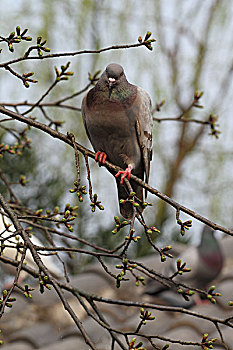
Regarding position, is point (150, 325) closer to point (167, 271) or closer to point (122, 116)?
point (167, 271)

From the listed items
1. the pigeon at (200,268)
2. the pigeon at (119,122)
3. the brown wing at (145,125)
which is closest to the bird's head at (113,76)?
the pigeon at (119,122)

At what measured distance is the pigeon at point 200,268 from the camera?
338cm

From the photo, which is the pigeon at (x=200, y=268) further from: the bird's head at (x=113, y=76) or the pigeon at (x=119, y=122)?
the bird's head at (x=113, y=76)

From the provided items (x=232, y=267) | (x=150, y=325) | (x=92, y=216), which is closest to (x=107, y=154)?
(x=150, y=325)

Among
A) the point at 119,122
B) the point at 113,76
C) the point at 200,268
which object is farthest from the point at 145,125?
the point at 200,268

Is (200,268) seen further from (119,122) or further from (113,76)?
(113,76)

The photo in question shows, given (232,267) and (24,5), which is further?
(24,5)

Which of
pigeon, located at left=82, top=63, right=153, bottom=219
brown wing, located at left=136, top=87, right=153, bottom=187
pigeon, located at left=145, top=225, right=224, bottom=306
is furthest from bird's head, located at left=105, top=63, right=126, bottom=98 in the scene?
pigeon, located at left=145, top=225, right=224, bottom=306

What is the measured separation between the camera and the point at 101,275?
3.75m

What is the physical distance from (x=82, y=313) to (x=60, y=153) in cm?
448

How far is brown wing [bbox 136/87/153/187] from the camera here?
Answer: 7.44ft

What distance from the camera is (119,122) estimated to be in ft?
7.32

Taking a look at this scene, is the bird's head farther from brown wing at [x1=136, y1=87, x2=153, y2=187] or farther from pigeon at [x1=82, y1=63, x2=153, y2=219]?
brown wing at [x1=136, y1=87, x2=153, y2=187]

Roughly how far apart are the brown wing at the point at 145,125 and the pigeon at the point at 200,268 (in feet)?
3.93
